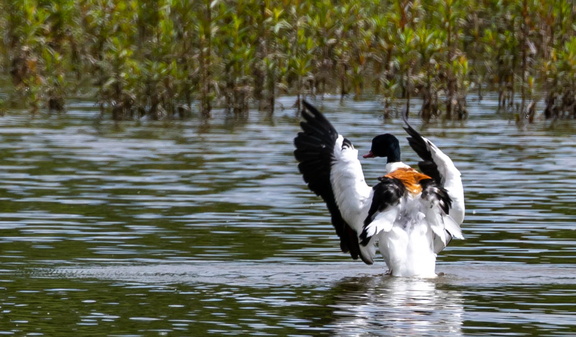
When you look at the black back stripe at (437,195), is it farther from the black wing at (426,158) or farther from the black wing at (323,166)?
the black wing at (323,166)

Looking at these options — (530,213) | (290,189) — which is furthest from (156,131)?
(530,213)

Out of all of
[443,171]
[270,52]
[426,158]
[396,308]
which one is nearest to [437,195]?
[443,171]

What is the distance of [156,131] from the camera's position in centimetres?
2361

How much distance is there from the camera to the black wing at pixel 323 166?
11.7 metres

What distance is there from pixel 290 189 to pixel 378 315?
778 centimetres

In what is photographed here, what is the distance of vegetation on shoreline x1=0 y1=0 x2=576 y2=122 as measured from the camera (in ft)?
82.5

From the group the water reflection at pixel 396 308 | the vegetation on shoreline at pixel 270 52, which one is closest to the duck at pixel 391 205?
the water reflection at pixel 396 308

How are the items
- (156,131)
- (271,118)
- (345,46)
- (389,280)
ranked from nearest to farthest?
1. (389,280)
2. (156,131)
3. (271,118)
4. (345,46)

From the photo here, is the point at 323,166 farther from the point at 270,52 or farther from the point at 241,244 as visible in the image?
the point at 270,52

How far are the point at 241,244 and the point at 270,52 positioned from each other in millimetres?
14625

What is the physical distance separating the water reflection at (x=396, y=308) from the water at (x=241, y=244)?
0.07 feet

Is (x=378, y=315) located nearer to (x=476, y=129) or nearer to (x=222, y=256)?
(x=222, y=256)

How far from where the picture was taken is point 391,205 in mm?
11242

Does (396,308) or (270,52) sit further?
(270,52)
